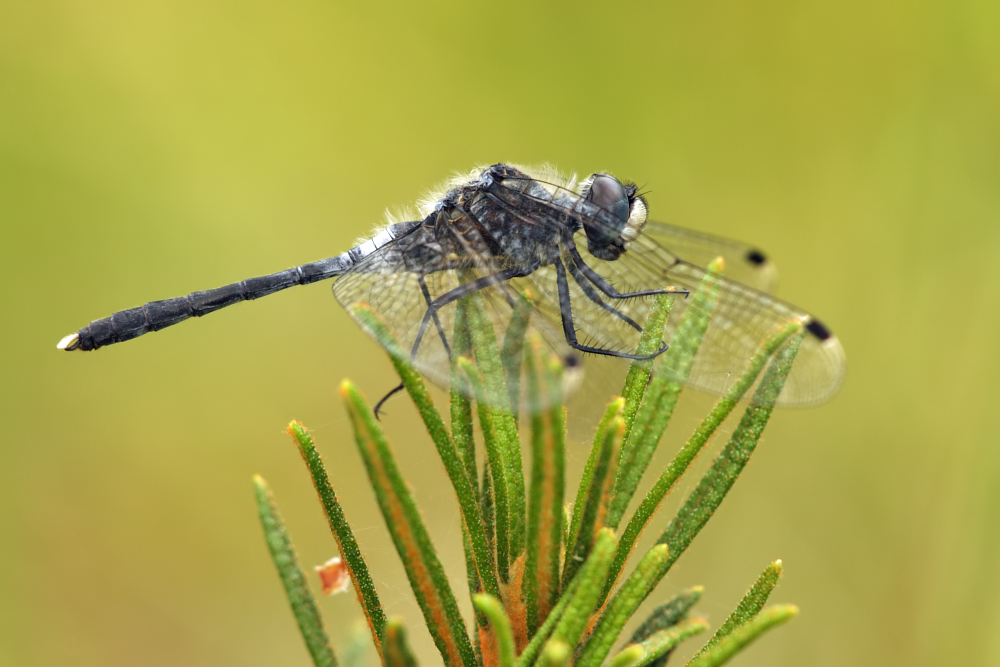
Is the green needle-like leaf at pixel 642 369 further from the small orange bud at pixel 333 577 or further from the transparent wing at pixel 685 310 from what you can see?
the transparent wing at pixel 685 310

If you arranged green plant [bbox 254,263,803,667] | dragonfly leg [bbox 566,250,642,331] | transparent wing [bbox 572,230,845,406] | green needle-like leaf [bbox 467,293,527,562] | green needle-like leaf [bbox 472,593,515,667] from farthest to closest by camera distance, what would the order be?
dragonfly leg [bbox 566,250,642,331]
transparent wing [bbox 572,230,845,406]
green needle-like leaf [bbox 467,293,527,562]
green plant [bbox 254,263,803,667]
green needle-like leaf [bbox 472,593,515,667]

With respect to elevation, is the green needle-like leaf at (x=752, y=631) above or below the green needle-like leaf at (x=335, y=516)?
below

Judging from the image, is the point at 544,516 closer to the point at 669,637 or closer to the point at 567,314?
the point at 669,637

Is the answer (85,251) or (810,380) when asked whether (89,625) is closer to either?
(85,251)

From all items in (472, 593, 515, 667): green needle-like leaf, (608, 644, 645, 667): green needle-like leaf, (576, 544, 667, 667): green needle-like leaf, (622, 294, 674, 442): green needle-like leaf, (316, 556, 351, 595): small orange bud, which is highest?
(622, 294, 674, 442): green needle-like leaf

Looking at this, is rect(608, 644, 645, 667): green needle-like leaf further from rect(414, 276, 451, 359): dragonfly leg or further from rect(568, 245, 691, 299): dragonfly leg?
rect(568, 245, 691, 299): dragonfly leg

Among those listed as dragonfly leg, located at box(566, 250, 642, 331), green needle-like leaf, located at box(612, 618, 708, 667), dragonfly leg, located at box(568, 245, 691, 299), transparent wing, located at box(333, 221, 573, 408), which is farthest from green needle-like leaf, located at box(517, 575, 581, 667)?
dragonfly leg, located at box(568, 245, 691, 299)

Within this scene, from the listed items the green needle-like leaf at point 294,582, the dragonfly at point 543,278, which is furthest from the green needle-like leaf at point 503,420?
the dragonfly at point 543,278
